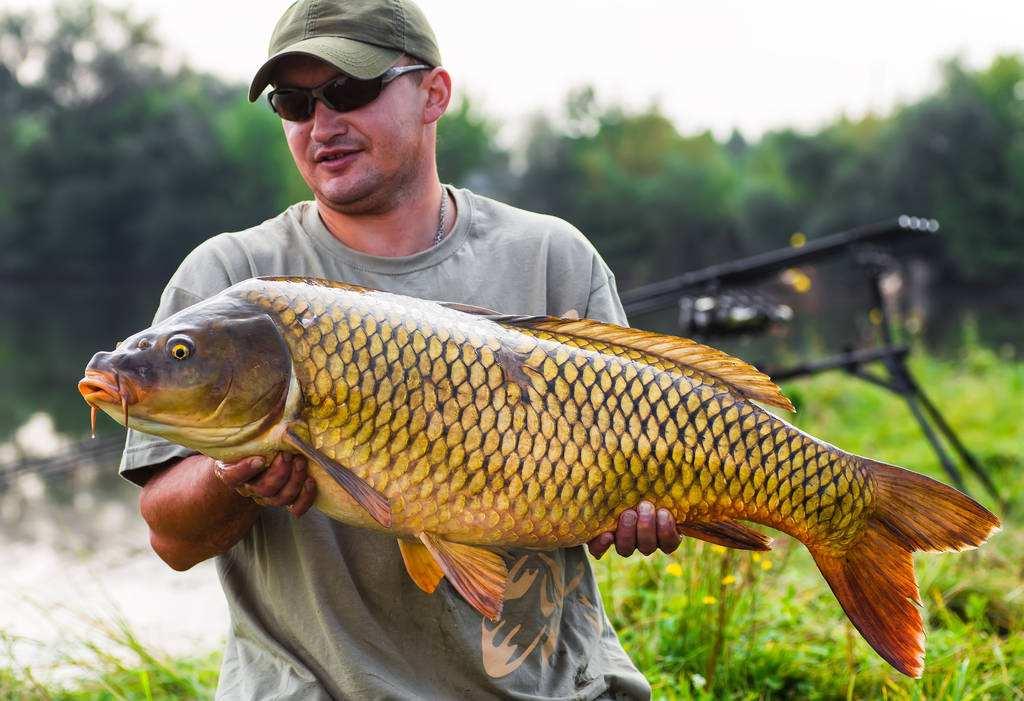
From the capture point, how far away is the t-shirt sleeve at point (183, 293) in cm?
163

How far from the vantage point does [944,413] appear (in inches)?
269

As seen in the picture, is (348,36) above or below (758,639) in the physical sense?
above

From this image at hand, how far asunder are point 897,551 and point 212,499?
1.00 m

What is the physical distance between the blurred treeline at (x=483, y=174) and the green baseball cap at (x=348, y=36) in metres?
30.9

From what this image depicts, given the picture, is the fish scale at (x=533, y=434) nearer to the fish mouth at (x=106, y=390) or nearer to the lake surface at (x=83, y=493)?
the fish mouth at (x=106, y=390)

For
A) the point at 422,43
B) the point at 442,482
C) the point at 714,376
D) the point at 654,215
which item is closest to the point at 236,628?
the point at 442,482

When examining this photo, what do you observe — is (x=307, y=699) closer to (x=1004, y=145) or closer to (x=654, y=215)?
(x=1004, y=145)

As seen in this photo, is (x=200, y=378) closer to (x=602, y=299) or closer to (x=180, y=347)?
(x=180, y=347)

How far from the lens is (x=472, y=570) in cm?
149

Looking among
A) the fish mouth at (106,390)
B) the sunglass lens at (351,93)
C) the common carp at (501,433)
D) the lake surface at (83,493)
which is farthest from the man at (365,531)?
the lake surface at (83,493)

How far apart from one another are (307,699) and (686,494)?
64 centimetres

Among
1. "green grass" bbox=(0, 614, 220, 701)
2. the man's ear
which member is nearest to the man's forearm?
the man's ear

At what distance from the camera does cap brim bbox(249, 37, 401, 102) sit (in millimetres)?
1700

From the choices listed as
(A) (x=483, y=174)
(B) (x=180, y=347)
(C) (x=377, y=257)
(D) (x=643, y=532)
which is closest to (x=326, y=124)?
(C) (x=377, y=257)
